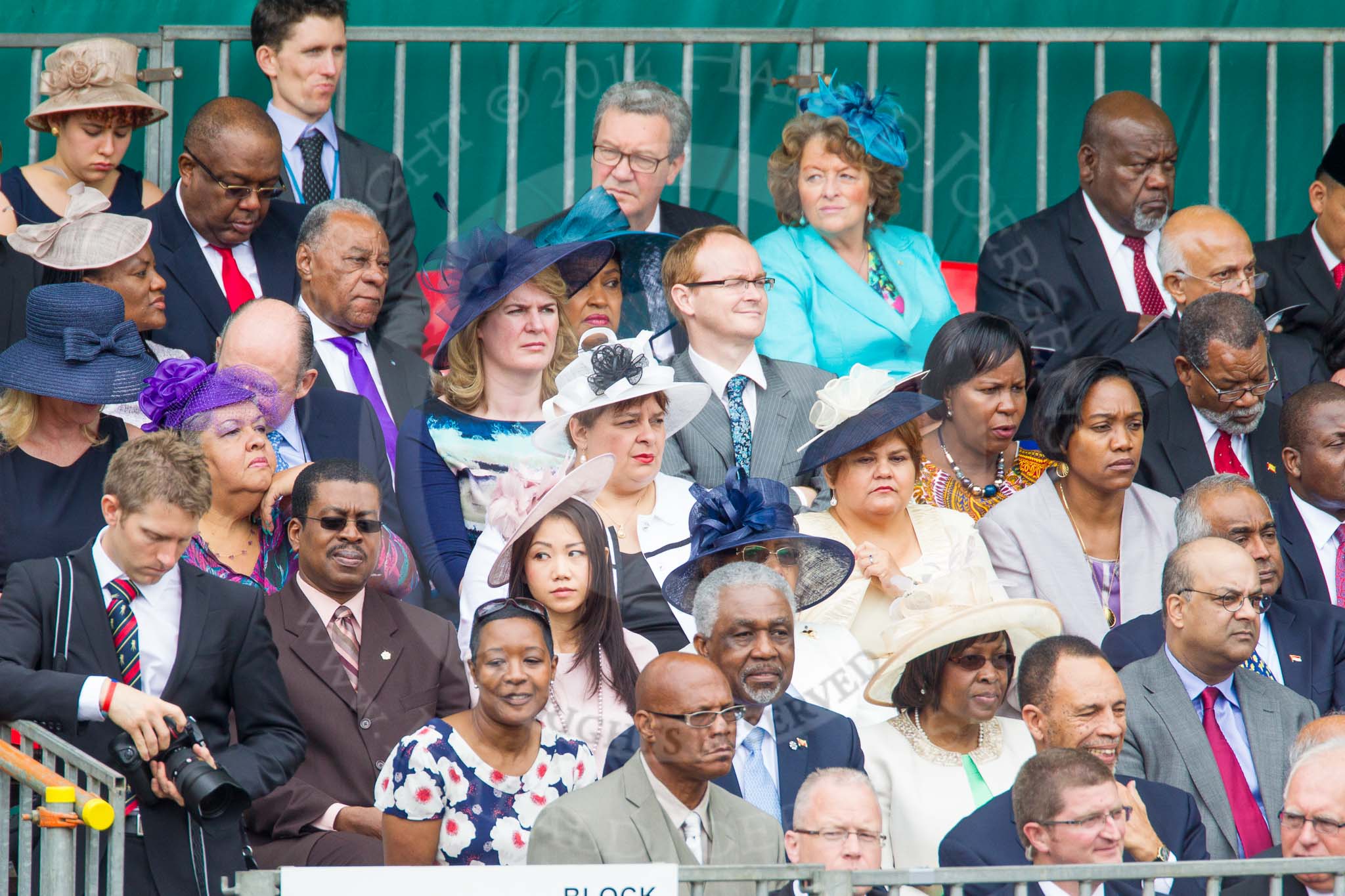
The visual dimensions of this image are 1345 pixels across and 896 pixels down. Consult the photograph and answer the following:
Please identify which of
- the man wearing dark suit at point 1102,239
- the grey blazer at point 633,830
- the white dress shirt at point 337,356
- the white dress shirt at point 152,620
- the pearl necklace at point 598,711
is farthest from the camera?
the man wearing dark suit at point 1102,239

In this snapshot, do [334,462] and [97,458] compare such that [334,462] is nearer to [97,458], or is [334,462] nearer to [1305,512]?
[97,458]

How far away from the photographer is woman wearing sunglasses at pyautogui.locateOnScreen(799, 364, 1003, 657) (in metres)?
6.11

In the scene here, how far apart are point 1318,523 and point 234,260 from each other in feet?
12.2

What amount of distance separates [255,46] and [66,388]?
2.28 m

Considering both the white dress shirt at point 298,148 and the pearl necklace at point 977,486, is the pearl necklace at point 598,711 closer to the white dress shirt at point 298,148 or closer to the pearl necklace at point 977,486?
the pearl necklace at point 977,486

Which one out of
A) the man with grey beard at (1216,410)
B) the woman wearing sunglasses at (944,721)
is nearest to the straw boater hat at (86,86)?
the woman wearing sunglasses at (944,721)

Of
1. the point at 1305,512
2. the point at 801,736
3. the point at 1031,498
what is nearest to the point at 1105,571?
the point at 1031,498

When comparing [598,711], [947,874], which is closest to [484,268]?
[598,711]

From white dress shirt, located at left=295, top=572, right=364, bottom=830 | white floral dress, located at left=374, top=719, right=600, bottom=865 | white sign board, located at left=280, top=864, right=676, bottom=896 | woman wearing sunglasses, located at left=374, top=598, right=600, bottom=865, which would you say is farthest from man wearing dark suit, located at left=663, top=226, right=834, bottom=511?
white sign board, located at left=280, top=864, right=676, bottom=896

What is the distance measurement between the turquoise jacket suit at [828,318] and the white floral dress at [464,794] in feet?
8.45

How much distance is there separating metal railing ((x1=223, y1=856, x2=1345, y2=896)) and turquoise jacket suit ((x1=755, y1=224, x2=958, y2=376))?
3166mm

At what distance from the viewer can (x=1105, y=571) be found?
6.52m

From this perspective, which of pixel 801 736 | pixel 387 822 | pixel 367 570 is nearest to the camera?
pixel 387 822

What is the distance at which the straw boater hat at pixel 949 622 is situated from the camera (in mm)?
5574
